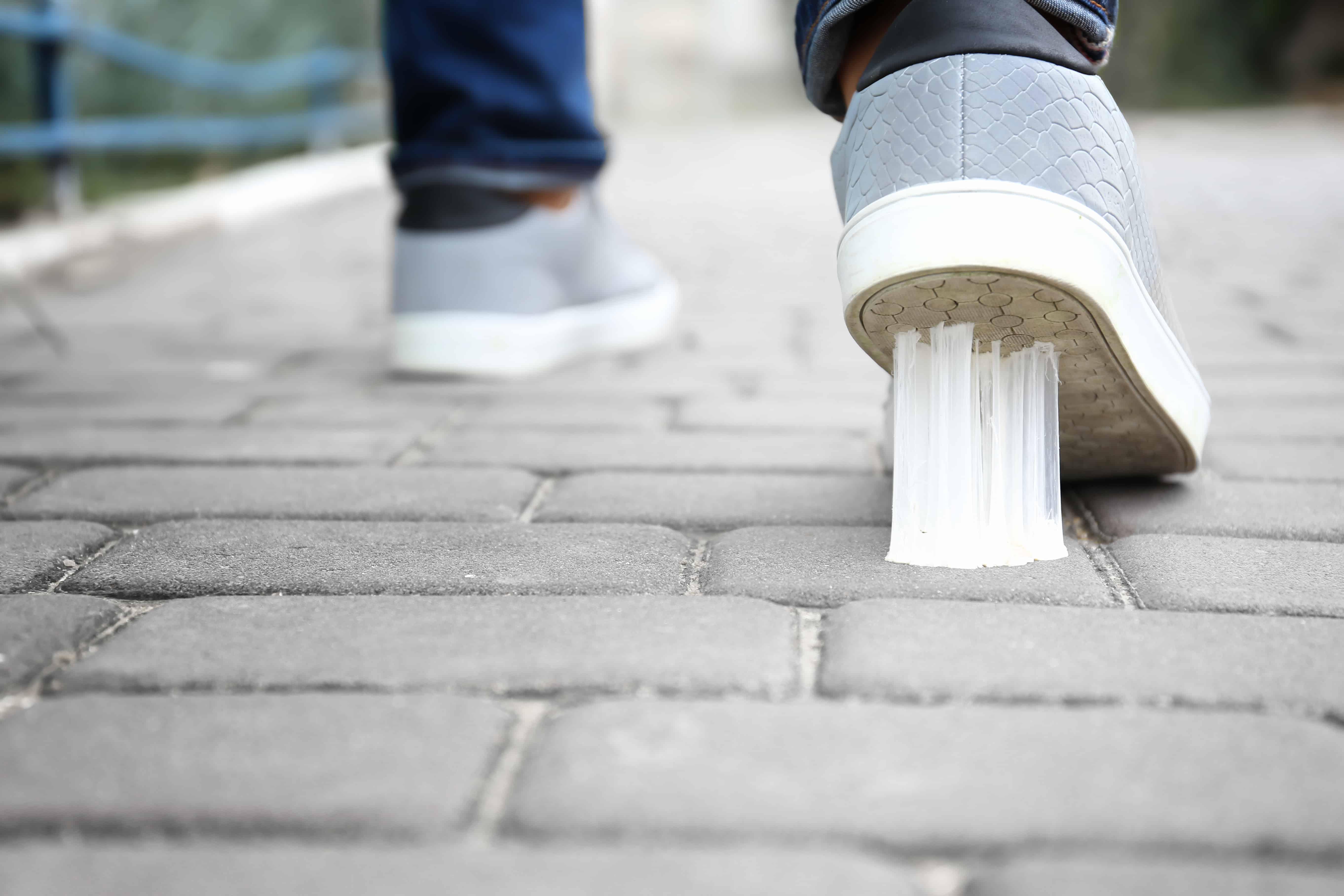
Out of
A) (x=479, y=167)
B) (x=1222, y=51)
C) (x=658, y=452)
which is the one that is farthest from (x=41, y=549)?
(x=1222, y=51)

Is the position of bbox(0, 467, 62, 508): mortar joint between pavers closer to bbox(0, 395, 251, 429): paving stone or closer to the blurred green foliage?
bbox(0, 395, 251, 429): paving stone

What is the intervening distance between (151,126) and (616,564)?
4.95 m

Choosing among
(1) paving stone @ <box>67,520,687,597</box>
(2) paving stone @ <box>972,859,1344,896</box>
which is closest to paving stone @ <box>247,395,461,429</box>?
(1) paving stone @ <box>67,520,687,597</box>

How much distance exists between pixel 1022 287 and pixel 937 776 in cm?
52

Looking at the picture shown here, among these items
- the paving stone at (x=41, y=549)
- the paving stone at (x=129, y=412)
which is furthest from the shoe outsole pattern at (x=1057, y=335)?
the paving stone at (x=129, y=412)

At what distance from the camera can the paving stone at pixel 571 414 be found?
2057mm

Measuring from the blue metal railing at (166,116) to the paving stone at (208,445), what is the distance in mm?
2821

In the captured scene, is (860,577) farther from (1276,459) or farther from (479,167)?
(479,167)

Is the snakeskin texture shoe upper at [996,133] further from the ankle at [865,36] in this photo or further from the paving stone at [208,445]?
the paving stone at [208,445]

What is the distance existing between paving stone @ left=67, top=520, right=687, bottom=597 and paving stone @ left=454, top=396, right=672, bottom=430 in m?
0.58

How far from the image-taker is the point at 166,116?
6.50 meters

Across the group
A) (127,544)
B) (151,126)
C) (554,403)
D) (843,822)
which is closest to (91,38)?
(151,126)

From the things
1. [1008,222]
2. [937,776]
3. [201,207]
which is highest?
[1008,222]

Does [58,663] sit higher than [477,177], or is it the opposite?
[477,177]
